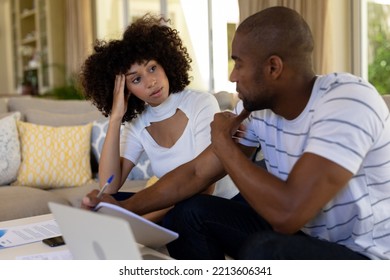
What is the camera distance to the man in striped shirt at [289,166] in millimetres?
1043

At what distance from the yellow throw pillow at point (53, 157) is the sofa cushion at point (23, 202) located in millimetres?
193

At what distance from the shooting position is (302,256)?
1.04 m

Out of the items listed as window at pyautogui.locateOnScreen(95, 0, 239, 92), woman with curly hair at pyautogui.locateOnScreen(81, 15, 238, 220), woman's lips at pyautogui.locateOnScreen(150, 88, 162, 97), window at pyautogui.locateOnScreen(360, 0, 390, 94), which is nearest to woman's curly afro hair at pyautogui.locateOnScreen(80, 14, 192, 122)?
woman with curly hair at pyautogui.locateOnScreen(81, 15, 238, 220)

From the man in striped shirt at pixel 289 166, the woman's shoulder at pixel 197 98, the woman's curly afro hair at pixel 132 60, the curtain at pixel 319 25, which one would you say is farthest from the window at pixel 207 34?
the man in striped shirt at pixel 289 166

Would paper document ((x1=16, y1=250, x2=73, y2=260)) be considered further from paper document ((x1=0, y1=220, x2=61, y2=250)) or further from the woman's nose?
the woman's nose

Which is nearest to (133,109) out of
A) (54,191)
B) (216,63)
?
(54,191)

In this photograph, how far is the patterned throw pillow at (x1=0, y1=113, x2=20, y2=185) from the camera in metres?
2.73

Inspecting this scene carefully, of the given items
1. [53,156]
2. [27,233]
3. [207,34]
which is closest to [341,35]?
[207,34]

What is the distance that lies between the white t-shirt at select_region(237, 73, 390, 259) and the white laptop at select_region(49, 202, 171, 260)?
0.42 meters

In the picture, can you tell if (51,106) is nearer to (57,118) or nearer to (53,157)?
(57,118)

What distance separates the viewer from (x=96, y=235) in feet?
3.07

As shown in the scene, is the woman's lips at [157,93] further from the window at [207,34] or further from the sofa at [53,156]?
the window at [207,34]

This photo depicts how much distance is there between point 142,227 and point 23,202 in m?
1.39
